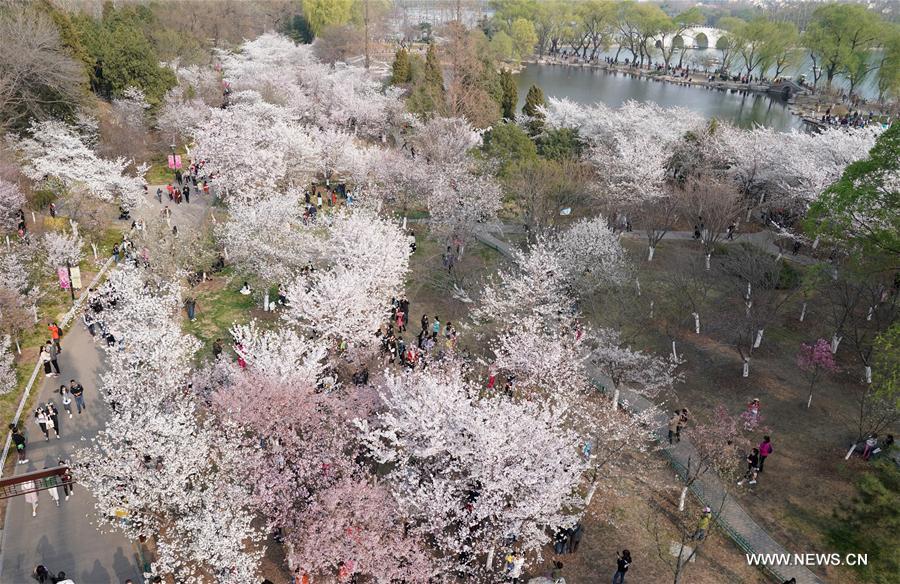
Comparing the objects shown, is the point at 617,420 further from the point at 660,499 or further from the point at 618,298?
the point at 618,298

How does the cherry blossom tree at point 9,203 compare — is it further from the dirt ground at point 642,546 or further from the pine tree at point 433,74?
the pine tree at point 433,74

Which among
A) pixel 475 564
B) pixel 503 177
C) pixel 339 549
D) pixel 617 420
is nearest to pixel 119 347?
pixel 339 549

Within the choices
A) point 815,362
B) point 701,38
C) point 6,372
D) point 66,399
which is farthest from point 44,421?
point 701,38

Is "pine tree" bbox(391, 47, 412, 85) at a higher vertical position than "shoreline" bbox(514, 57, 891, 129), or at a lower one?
higher

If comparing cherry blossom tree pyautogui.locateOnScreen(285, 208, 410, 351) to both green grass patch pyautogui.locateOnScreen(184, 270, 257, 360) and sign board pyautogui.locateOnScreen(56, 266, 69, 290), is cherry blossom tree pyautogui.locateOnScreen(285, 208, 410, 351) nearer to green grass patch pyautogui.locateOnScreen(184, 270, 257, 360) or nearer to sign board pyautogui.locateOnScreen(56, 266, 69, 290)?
green grass patch pyautogui.locateOnScreen(184, 270, 257, 360)

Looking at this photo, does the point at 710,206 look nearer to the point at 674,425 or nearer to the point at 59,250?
the point at 674,425

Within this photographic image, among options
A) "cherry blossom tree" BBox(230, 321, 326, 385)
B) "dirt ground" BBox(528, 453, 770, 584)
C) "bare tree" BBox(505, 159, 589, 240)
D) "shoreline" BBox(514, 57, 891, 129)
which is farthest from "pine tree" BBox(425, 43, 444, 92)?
"dirt ground" BBox(528, 453, 770, 584)

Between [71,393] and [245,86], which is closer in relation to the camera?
[71,393]
